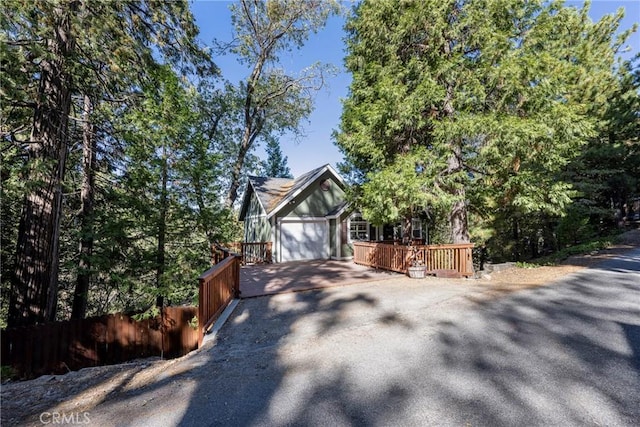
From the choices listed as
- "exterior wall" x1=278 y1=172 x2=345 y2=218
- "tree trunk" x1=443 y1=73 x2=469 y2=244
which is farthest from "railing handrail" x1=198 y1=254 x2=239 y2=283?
"exterior wall" x1=278 y1=172 x2=345 y2=218

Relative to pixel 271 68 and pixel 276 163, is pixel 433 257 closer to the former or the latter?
pixel 271 68

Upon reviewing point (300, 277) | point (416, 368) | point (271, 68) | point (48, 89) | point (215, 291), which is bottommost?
point (416, 368)

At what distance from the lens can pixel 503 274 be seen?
347 inches

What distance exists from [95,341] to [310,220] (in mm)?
9572

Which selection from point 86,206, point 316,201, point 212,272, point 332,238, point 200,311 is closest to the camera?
point 200,311

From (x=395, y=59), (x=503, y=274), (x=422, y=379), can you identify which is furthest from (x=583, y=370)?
(x=395, y=59)

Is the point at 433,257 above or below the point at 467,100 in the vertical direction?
below

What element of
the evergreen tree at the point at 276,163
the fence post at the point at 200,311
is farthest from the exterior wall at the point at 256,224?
the evergreen tree at the point at 276,163

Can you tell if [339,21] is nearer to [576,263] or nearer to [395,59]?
[395,59]

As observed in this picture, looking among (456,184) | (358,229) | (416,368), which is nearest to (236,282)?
(416,368)

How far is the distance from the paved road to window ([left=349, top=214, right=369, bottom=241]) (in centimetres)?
785

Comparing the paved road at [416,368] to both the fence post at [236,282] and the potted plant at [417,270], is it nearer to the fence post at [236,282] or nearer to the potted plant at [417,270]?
the fence post at [236,282]

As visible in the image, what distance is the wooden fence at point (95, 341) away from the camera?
4.36 meters

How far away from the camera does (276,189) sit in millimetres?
15961
